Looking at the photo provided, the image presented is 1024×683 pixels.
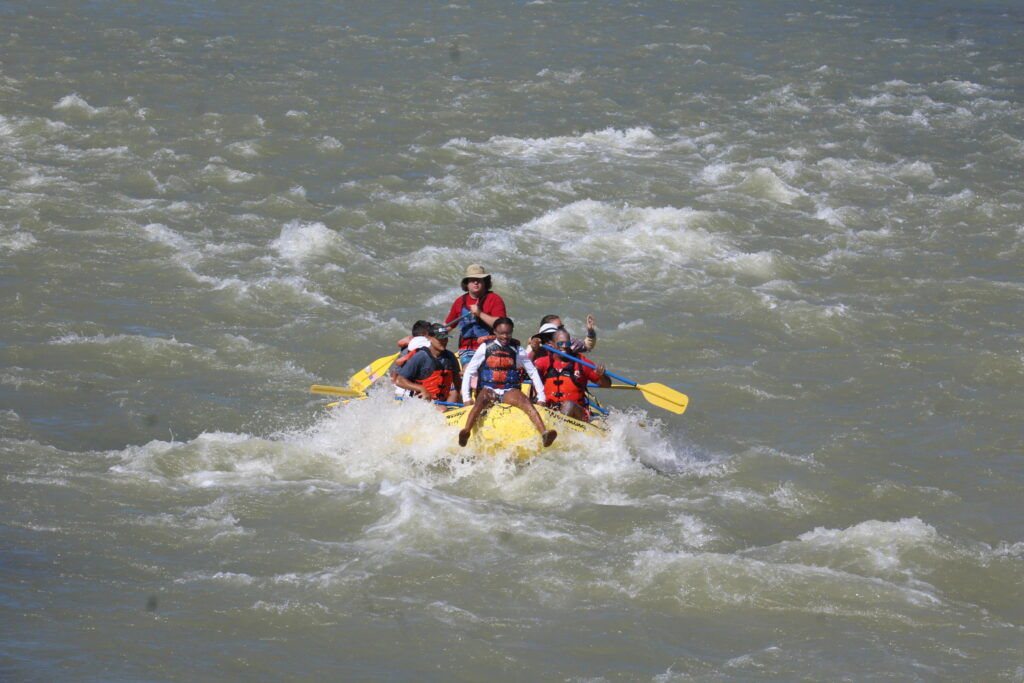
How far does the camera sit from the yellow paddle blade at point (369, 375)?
40.6 ft

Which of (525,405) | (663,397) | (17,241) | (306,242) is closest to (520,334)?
(663,397)

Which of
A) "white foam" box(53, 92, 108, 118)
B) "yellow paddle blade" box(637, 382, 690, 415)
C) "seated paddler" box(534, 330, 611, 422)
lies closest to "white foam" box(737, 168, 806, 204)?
"yellow paddle blade" box(637, 382, 690, 415)

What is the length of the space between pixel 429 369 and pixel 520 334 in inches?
140

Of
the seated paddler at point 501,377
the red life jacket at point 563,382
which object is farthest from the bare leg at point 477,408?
the red life jacket at point 563,382

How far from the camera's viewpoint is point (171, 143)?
70.2ft

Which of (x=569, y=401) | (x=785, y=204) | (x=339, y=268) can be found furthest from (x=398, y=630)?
(x=785, y=204)

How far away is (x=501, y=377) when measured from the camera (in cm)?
1102

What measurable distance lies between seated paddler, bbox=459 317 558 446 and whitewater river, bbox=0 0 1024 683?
0.36 meters

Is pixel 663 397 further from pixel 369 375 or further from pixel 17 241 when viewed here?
pixel 17 241

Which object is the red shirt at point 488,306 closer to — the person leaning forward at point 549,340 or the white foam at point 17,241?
the person leaning forward at point 549,340

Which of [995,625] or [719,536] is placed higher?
[719,536]

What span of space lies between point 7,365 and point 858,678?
8.96 m

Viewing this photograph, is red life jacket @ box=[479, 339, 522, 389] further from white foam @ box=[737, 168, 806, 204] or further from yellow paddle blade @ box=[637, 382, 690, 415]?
white foam @ box=[737, 168, 806, 204]

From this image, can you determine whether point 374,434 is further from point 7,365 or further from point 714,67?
point 714,67
